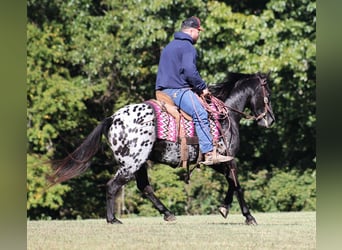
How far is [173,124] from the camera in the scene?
9.69 meters

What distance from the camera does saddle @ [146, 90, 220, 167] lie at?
379 inches

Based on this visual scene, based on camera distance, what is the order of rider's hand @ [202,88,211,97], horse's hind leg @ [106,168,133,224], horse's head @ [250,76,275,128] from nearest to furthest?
horse's hind leg @ [106,168,133,224] → rider's hand @ [202,88,211,97] → horse's head @ [250,76,275,128]

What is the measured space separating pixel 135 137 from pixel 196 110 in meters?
0.86

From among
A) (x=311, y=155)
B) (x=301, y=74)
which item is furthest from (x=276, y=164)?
(x=301, y=74)

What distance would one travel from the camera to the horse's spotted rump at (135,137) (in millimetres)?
9578

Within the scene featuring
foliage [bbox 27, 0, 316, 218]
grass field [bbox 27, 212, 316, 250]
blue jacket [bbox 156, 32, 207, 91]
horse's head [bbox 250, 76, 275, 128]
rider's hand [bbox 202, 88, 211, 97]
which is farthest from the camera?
foliage [bbox 27, 0, 316, 218]

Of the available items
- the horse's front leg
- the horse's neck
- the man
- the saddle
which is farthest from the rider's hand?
the horse's front leg

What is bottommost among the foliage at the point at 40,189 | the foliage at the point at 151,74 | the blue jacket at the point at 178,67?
the foliage at the point at 40,189

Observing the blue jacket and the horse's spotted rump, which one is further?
the blue jacket

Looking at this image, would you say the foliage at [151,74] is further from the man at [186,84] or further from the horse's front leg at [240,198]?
the man at [186,84]

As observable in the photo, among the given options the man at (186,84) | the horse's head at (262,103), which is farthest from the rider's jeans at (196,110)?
the horse's head at (262,103)

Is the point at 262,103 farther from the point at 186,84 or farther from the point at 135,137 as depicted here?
the point at 135,137

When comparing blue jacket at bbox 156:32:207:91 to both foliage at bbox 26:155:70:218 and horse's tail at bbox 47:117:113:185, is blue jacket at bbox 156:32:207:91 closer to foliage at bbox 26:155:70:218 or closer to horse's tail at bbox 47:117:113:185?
horse's tail at bbox 47:117:113:185

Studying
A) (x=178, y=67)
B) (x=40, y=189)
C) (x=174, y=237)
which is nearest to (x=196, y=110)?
(x=178, y=67)
